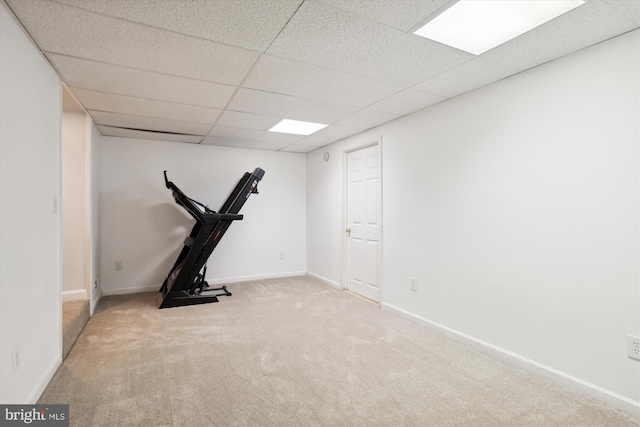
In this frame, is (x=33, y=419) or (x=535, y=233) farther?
(x=535, y=233)

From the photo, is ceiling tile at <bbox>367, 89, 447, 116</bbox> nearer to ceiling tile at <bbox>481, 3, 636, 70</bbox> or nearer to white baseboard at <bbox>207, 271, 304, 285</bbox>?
ceiling tile at <bbox>481, 3, 636, 70</bbox>

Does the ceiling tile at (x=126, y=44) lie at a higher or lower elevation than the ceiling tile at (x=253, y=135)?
lower

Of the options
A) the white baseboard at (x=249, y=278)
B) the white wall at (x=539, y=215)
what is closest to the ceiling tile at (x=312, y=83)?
the white wall at (x=539, y=215)

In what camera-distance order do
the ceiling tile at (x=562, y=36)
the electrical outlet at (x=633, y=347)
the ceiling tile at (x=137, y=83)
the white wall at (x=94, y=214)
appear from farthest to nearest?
the white wall at (x=94, y=214) < the ceiling tile at (x=137, y=83) < the electrical outlet at (x=633, y=347) < the ceiling tile at (x=562, y=36)

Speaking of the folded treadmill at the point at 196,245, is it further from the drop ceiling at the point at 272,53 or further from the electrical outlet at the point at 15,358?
the electrical outlet at the point at 15,358

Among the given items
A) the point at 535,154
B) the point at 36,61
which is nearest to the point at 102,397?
the point at 36,61

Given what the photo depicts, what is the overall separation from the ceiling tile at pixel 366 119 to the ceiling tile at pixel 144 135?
209 centimetres

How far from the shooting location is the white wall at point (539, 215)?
1866 mm

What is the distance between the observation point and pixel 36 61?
1.95m

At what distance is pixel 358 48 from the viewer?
6.48 feet

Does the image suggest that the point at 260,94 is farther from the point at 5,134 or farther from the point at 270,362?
the point at 270,362

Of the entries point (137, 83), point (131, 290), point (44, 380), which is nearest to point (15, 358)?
point (44, 380)

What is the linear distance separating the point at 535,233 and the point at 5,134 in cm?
318

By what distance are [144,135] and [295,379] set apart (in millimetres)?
3671
